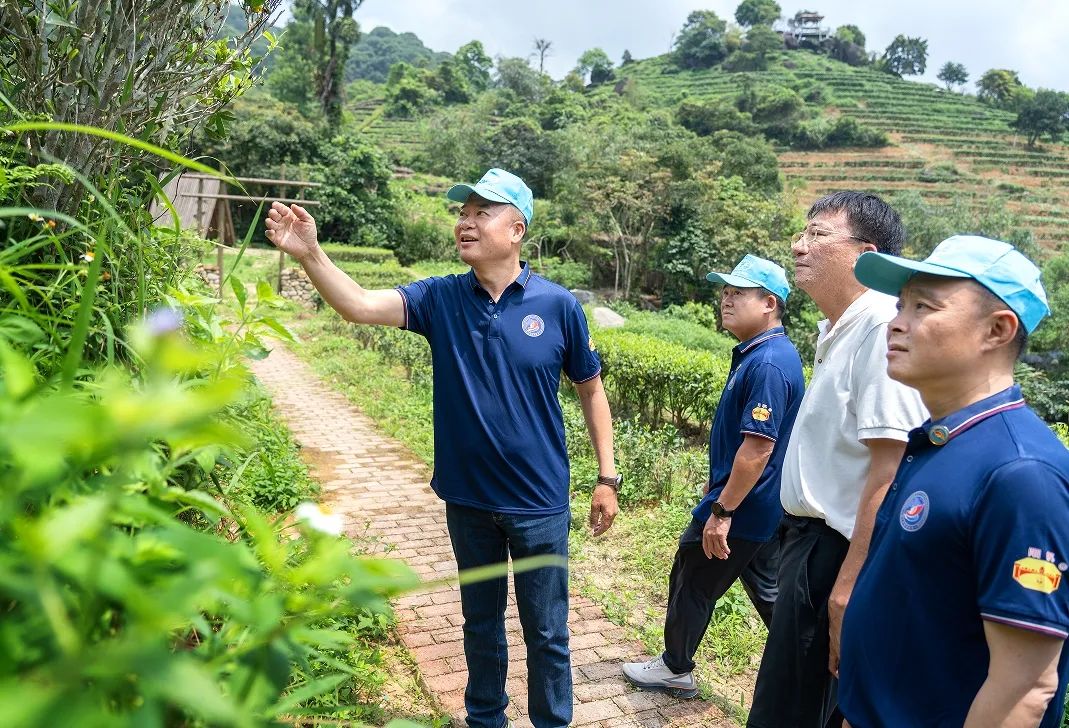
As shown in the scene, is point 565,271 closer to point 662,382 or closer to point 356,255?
point 356,255

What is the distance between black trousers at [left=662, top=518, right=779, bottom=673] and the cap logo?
3.60 feet

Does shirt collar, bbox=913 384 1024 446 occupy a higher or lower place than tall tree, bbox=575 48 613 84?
lower

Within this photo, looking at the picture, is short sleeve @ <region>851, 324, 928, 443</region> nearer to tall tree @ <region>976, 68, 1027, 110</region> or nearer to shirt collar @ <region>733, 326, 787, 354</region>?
shirt collar @ <region>733, 326, 787, 354</region>

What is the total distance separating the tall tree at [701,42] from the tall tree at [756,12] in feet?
42.6

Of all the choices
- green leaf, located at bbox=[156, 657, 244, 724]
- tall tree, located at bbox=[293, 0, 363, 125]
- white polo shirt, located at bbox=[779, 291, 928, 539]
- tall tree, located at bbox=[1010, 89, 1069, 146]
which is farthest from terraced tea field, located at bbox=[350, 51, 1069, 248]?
green leaf, located at bbox=[156, 657, 244, 724]

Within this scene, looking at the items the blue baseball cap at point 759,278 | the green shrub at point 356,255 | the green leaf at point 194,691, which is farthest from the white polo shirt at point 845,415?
the green shrub at point 356,255

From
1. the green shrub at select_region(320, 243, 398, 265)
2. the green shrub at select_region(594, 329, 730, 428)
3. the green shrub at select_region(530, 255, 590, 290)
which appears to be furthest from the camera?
the green shrub at select_region(530, 255, 590, 290)

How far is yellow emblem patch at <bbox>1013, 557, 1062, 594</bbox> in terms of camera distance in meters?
1.33

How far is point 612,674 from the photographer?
10.5 ft

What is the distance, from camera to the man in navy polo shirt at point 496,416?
8.10 ft

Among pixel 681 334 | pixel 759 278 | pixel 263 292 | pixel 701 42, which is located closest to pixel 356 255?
pixel 681 334

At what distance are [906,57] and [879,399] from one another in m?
102

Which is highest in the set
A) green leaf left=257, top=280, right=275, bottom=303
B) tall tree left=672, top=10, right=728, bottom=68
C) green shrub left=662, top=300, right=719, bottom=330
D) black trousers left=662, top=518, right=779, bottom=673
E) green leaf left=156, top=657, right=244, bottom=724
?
tall tree left=672, top=10, right=728, bottom=68

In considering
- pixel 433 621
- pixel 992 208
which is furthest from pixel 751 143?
pixel 433 621
